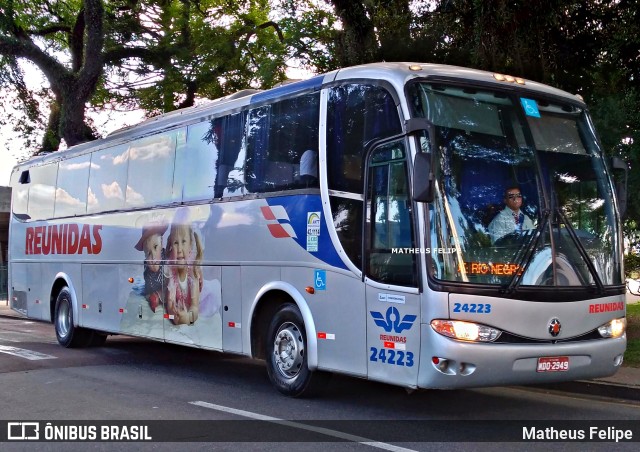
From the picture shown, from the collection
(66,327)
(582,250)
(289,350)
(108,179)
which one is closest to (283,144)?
(289,350)

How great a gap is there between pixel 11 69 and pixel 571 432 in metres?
22.0

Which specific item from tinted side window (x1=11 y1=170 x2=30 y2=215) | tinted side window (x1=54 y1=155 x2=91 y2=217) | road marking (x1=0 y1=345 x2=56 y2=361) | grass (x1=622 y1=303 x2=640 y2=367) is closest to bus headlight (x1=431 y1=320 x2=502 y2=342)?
grass (x1=622 y1=303 x2=640 y2=367)

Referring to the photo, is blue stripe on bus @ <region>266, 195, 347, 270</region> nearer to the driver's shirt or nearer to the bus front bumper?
the bus front bumper

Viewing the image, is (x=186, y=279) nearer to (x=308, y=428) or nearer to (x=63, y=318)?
(x=308, y=428)

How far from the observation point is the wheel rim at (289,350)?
30.3 feet

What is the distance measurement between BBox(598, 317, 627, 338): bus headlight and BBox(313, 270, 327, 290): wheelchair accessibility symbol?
113 inches

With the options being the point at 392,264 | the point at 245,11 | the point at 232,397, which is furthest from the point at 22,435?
the point at 245,11

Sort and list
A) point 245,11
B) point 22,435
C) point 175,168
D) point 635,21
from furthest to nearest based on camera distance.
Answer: point 245,11
point 635,21
point 175,168
point 22,435

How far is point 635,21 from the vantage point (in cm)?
1265

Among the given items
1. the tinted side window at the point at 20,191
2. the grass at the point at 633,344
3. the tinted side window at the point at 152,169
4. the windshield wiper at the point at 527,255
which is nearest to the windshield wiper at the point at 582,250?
the windshield wiper at the point at 527,255

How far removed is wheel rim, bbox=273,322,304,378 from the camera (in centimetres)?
923

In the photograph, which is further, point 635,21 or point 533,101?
point 635,21

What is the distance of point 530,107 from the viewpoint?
8.40 meters

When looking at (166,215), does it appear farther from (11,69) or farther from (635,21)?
(11,69)
